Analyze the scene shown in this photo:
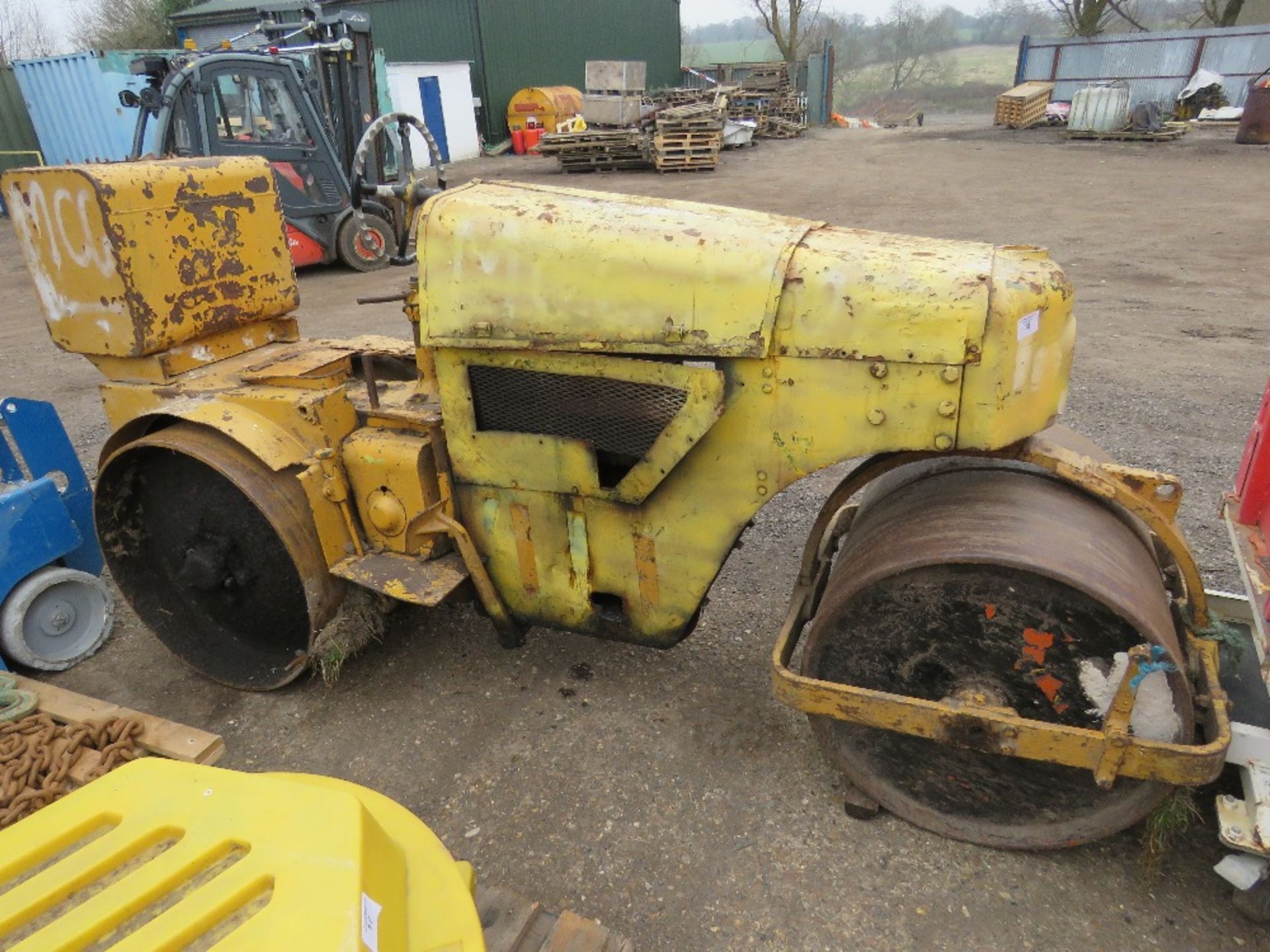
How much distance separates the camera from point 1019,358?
6.73ft

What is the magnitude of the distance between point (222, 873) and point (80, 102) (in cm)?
1966

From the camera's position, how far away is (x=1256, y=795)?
201cm

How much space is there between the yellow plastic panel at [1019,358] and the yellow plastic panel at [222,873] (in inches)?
61.6

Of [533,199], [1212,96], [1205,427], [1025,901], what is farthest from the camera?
[1212,96]

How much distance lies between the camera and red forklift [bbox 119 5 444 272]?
332 inches

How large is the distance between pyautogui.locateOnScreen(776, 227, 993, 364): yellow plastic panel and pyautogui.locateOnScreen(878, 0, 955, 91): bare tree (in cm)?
4517

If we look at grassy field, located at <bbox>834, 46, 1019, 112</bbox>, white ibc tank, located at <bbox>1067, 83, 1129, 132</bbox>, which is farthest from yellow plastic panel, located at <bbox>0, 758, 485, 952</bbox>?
grassy field, located at <bbox>834, 46, 1019, 112</bbox>

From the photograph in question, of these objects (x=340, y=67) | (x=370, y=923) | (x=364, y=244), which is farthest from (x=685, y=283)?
(x=340, y=67)

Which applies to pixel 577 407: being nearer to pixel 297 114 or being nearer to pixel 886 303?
pixel 886 303

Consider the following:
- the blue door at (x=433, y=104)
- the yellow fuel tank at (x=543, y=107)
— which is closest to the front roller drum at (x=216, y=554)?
the blue door at (x=433, y=104)

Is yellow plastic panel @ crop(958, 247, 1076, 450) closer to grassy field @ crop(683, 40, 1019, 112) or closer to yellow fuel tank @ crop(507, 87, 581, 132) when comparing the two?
yellow fuel tank @ crop(507, 87, 581, 132)

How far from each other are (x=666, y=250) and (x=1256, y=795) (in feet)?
6.36

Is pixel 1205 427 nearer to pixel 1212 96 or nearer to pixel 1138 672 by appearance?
pixel 1138 672

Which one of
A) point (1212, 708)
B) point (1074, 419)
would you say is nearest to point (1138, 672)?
point (1212, 708)
